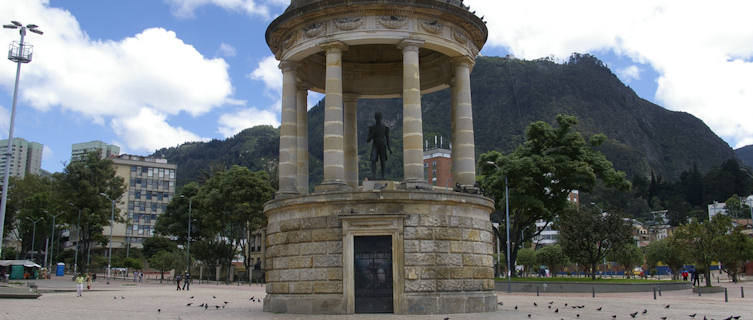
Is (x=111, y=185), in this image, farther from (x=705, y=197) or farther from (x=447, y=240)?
(x=705, y=197)

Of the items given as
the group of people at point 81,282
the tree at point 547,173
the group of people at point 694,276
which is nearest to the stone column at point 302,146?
the group of people at point 81,282

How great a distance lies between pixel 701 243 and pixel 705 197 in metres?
127

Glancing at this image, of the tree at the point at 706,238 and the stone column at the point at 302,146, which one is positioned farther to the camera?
the tree at the point at 706,238

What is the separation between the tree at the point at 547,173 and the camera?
4988cm

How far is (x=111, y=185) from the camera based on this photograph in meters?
77.7

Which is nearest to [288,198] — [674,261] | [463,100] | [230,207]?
[463,100]

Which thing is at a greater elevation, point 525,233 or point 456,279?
point 525,233

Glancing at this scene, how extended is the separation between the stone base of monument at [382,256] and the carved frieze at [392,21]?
6.27 metres

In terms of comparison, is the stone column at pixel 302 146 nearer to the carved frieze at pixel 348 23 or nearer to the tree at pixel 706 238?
the carved frieze at pixel 348 23

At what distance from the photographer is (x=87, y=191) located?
7394cm

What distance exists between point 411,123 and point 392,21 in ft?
12.5

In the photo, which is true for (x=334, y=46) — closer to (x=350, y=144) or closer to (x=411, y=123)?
(x=411, y=123)

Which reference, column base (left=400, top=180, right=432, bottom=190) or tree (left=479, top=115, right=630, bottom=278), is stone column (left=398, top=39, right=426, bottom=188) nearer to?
column base (left=400, top=180, right=432, bottom=190)

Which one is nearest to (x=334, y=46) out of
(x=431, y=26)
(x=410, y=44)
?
(x=410, y=44)
